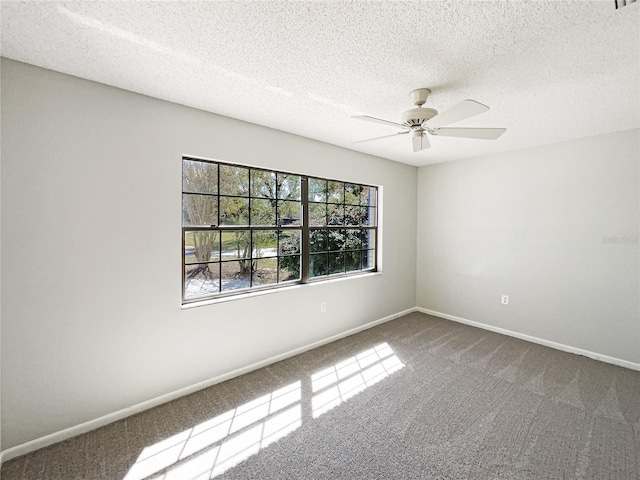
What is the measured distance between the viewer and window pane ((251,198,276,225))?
9.57ft

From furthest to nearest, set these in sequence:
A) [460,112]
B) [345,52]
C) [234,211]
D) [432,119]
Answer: [234,211] < [432,119] < [460,112] < [345,52]

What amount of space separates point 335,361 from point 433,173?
3174 millimetres

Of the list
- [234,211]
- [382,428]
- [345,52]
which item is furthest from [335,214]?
[382,428]

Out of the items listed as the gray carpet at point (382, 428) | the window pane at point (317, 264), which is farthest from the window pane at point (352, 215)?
the gray carpet at point (382, 428)

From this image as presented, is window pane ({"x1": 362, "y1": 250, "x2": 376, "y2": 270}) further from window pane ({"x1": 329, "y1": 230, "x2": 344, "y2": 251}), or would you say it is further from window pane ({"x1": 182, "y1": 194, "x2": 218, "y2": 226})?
window pane ({"x1": 182, "y1": 194, "x2": 218, "y2": 226})

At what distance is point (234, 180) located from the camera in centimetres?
278

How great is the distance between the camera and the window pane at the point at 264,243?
2.96 meters

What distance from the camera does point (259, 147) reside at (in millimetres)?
2855

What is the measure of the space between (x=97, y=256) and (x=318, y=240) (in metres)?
2.18

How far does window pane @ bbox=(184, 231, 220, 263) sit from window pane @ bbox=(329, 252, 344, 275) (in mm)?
1499

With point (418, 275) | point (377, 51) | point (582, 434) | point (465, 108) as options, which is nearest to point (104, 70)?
point (377, 51)

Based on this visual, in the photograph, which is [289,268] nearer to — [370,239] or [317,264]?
[317,264]

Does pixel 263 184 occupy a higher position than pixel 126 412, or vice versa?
pixel 263 184

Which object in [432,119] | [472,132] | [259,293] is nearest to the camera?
[432,119]
